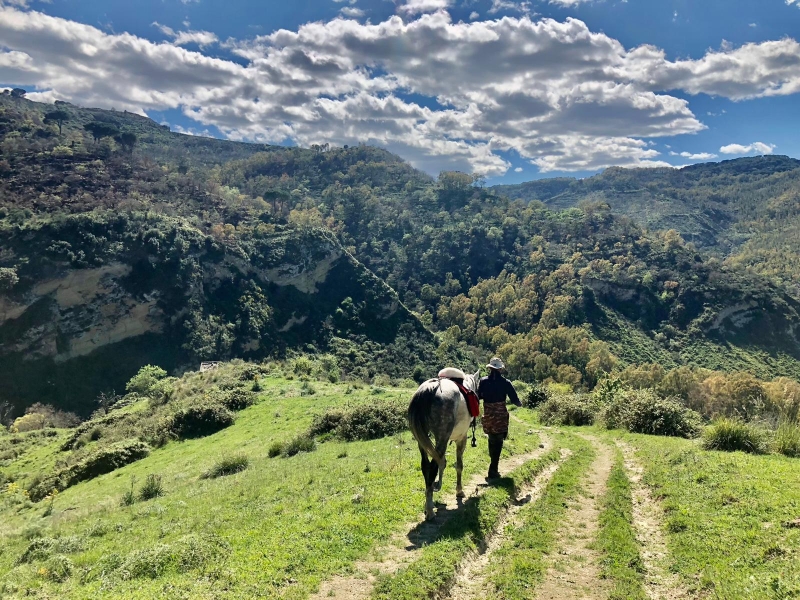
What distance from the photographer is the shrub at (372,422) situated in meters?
23.5

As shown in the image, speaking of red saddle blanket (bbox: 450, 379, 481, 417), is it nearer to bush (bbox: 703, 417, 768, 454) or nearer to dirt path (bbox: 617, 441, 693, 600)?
dirt path (bbox: 617, 441, 693, 600)

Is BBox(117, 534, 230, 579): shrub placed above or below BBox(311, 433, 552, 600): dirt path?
below

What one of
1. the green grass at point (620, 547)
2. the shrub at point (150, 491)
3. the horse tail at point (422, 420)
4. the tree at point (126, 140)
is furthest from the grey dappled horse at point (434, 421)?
the tree at point (126, 140)

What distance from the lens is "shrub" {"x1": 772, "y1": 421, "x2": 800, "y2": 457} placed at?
1223 cm

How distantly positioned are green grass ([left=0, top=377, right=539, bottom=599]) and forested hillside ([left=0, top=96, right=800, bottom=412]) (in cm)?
6375

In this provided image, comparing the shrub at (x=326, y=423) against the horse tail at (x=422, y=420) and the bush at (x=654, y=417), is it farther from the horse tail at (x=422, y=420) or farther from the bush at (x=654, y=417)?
the horse tail at (x=422, y=420)

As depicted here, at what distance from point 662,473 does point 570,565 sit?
568 centimetres

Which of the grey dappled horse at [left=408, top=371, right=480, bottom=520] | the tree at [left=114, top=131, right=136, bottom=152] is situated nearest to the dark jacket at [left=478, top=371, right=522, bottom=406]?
the grey dappled horse at [left=408, top=371, right=480, bottom=520]

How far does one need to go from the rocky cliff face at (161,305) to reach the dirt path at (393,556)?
7431cm

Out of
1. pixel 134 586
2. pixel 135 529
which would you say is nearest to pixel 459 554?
pixel 134 586

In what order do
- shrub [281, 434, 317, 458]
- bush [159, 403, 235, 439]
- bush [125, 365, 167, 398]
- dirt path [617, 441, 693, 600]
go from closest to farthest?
dirt path [617, 441, 693, 600] → shrub [281, 434, 317, 458] → bush [159, 403, 235, 439] → bush [125, 365, 167, 398]

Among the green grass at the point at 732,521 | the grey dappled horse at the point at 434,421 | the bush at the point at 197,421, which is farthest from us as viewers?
the bush at the point at 197,421

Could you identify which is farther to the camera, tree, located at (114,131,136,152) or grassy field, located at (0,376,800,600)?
tree, located at (114,131,136,152)

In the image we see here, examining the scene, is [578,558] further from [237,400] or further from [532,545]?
[237,400]
